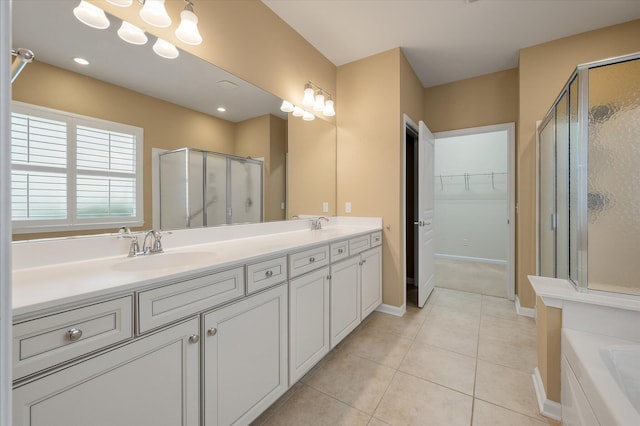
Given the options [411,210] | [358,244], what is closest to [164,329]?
[358,244]

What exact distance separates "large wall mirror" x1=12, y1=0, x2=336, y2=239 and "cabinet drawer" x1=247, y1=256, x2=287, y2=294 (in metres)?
0.61

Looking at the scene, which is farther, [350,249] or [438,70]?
[438,70]

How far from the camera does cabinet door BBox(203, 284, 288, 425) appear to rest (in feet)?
3.59

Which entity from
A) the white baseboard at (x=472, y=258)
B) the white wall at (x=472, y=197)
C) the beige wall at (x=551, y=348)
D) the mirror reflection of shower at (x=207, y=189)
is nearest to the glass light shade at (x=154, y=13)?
the mirror reflection of shower at (x=207, y=189)

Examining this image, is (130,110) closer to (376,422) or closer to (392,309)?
(376,422)

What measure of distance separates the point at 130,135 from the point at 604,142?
240 centimetres

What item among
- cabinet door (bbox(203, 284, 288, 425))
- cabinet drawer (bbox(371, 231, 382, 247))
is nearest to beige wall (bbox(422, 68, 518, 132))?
cabinet drawer (bbox(371, 231, 382, 247))

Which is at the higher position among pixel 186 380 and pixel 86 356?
pixel 86 356

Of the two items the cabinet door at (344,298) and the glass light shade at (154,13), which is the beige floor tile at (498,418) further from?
the glass light shade at (154,13)

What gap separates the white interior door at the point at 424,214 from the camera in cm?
279

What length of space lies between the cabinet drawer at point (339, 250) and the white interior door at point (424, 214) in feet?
3.59

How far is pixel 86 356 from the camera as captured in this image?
2.53ft

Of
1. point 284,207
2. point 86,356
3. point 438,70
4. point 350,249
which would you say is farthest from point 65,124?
point 438,70

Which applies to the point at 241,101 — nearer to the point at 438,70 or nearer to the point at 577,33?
the point at 438,70
